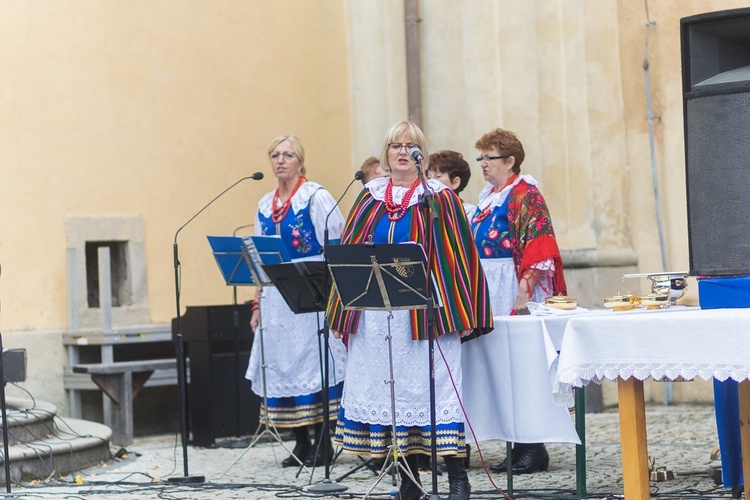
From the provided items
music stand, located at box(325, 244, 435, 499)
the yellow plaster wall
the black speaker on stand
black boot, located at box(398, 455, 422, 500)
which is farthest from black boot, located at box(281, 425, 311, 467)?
the black speaker on stand

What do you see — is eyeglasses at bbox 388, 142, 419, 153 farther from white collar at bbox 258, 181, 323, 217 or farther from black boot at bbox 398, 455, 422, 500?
white collar at bbox 258, 181, 323, 217

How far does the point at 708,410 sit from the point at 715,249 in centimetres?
566

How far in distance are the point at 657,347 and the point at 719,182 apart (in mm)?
709

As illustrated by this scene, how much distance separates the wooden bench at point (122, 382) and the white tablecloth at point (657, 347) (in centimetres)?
511

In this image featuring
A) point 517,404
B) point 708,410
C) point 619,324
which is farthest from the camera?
point 708,410

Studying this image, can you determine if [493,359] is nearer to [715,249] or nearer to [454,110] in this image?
[715,249]

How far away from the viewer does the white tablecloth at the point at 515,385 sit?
243 inches

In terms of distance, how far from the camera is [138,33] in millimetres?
10562

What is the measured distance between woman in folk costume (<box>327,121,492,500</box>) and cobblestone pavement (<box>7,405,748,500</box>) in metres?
0.53

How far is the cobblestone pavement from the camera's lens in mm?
6953

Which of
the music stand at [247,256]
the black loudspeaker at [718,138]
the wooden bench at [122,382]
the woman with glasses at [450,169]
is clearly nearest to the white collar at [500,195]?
the woman with glasses at [450,169]

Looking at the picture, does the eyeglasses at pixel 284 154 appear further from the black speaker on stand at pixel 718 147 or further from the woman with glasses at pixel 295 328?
the black speaker on stand at pixel 718 147

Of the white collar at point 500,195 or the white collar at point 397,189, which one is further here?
the white collar at point 500,195

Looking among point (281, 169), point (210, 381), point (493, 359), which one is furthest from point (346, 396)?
point (210, 381)
